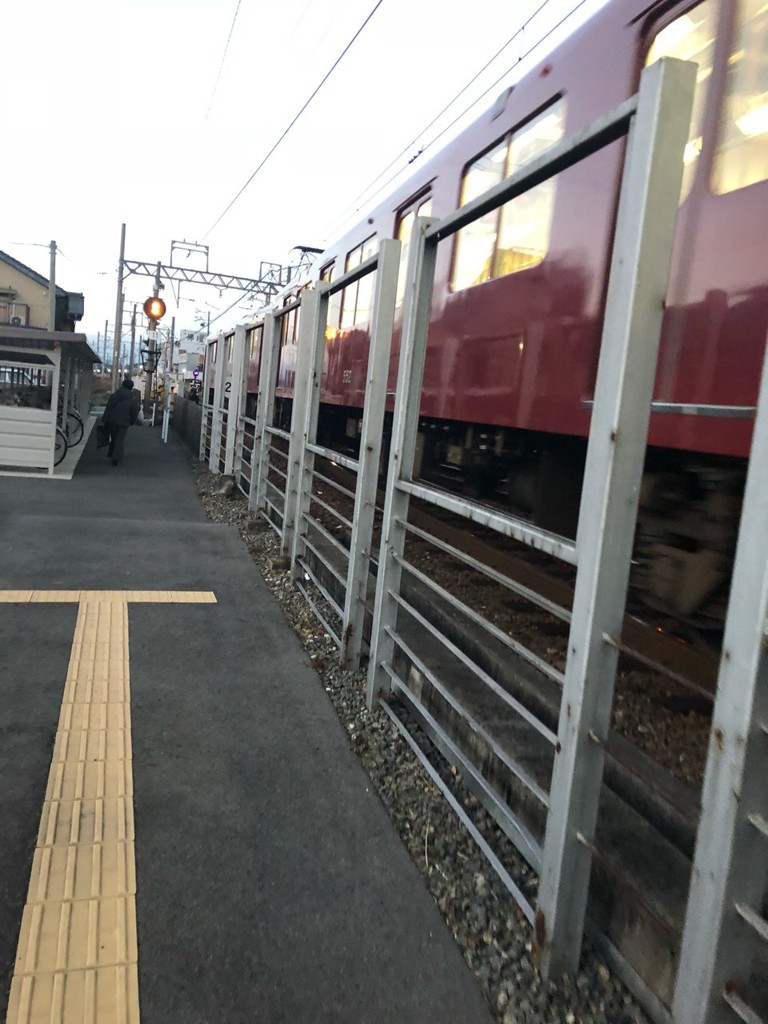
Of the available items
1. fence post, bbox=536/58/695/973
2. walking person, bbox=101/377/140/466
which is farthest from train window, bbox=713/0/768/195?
walking person, bbox=101/377/140/466

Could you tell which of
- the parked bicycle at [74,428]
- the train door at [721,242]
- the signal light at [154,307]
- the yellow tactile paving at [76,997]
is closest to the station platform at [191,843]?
the yellow tactile paving at [76,997]

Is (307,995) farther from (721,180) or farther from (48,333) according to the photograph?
(48,333)

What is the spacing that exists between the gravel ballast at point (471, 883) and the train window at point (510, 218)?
2.79m

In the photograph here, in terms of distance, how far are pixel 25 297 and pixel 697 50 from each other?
36.0 m

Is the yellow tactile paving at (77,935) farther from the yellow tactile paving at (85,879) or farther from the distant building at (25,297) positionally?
the distant building at (25,297)

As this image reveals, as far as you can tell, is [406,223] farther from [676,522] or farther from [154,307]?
[154,307]

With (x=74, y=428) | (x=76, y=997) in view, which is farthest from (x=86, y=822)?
(x=74, y=428)

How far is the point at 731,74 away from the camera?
342 cm

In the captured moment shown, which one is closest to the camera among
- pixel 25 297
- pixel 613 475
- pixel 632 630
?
pixel 613 475

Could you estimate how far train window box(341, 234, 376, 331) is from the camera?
8.41 metres

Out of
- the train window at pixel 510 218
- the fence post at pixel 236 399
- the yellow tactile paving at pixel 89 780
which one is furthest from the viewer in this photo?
the fence post at pixel 236 399

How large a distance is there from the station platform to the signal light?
44.7ft

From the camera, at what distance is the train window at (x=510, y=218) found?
4848 millimetres

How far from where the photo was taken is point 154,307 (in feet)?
57.5
